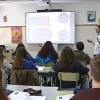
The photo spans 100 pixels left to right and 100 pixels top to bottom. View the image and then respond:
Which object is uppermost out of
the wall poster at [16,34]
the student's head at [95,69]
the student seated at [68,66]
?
the wall poster at [16,34]

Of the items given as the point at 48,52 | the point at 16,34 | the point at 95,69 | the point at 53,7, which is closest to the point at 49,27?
the point at 53,7

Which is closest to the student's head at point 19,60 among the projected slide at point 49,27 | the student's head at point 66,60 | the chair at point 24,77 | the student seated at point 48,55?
the chair at point 24,77

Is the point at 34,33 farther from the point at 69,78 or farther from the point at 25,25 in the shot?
the point at 69,78

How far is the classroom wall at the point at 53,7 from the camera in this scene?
6.93 metres

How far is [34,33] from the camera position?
285 inches

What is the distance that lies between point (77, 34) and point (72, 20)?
1.98ft

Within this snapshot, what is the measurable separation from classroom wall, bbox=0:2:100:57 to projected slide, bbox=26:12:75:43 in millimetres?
275

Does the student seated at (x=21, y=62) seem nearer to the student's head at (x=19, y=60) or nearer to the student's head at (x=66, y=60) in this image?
the student's head at (x=19, y=60)

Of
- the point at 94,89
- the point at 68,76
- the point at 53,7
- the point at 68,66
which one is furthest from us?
the point at 53,7

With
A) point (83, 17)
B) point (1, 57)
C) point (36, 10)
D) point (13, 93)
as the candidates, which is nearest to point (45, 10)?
point (36, 10)

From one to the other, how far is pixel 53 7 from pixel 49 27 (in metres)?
0.83

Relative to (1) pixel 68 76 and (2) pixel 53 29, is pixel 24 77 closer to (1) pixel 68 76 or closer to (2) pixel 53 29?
(1) pixel 68 76

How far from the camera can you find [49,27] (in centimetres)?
712

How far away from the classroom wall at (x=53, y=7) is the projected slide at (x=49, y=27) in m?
0.27
